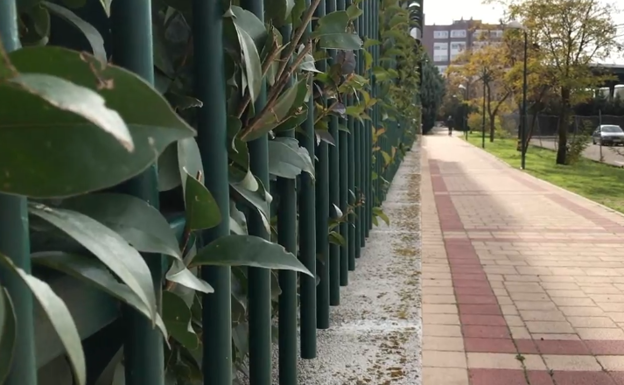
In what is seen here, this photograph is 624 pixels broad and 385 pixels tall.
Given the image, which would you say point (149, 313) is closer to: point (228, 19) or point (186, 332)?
point (186, 332)

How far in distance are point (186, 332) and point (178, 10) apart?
2.02 feet

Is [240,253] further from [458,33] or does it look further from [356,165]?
[458,33]

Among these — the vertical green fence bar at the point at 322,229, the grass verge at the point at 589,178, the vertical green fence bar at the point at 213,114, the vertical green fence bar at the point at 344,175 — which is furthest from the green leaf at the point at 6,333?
the grass verge at the point at 589,178

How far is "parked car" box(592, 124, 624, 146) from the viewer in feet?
107

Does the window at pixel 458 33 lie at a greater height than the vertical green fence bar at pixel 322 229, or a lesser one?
greater

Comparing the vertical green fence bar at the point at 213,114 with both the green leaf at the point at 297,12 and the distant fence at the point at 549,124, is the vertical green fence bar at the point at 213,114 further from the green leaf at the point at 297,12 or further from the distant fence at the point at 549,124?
the distant fence at the point at 549,124

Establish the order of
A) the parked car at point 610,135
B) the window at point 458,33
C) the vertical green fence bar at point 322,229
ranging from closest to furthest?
the vertical green fence bar at point 322,229 < the parked car at point 610,135 < the window at point 458,33

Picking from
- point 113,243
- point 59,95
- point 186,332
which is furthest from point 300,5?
point 59,95

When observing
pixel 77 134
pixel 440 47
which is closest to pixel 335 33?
pixel 77 134

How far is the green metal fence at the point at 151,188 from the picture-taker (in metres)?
0.52

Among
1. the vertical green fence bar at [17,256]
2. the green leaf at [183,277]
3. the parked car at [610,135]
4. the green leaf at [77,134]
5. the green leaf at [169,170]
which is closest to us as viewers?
the green leaf at [77,134]

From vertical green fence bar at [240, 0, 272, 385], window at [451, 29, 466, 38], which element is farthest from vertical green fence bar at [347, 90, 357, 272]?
window at [451, 29, 466, 38]

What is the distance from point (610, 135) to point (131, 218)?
4054cm

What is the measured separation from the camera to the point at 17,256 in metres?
0.63
